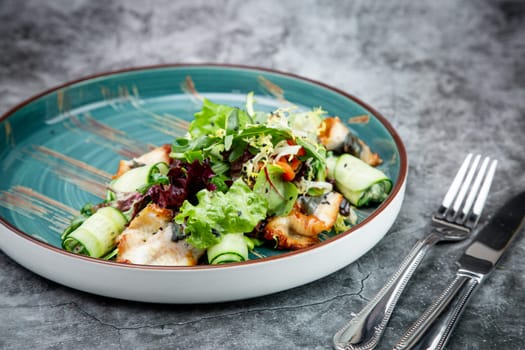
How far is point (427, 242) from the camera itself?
3.13m

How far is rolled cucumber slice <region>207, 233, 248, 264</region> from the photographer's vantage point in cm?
277

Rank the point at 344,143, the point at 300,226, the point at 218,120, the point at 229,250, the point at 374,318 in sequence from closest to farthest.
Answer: the point at 374,318 < the point at 229,250 < the point at 300,226 < the point at 218,120 < the point at 344,143

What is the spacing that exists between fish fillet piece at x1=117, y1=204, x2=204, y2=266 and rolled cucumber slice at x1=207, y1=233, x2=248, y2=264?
95 mm

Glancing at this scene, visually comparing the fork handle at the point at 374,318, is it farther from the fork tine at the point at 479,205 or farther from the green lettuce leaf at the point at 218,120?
the green lettuce leaf at the point at 218,120

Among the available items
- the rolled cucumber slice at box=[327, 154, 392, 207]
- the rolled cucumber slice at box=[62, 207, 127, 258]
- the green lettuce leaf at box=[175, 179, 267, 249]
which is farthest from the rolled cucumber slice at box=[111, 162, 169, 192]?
the rolled cucumber slice at box=[327, 154, 392, 207]

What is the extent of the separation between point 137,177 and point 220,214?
25.0 inches

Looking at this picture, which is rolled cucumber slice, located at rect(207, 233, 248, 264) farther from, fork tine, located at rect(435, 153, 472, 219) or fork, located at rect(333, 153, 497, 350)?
fork tine, located at rect(435, 153, 472, 219)

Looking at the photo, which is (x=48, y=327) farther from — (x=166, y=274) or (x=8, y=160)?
(x=8, y=160)


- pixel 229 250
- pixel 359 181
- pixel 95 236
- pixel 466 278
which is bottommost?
pixel 95 236

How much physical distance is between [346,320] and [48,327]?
1.27 metres

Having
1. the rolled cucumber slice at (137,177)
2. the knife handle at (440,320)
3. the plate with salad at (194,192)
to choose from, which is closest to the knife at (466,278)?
the knife handle at (440,320)

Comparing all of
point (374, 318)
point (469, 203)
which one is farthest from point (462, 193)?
point (374, 318)

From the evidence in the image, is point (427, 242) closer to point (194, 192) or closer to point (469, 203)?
point (469, 203)

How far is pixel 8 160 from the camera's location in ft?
12.2
